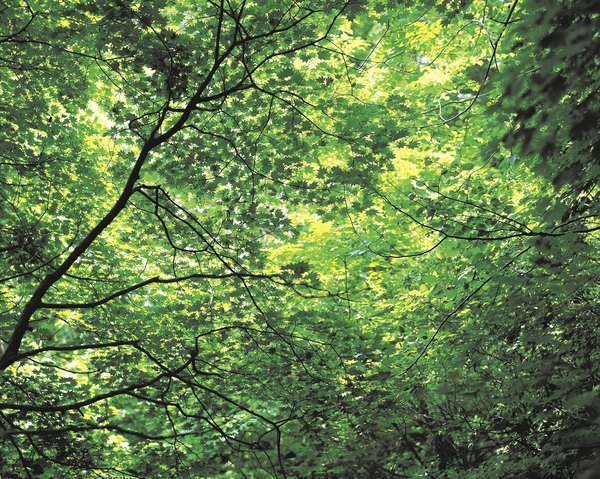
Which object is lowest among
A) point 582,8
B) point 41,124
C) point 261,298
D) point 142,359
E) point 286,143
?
point 582,8

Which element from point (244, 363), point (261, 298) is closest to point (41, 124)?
point (261, 298)

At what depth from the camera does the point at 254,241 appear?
4.88 meters

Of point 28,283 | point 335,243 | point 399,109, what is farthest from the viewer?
point 335,243

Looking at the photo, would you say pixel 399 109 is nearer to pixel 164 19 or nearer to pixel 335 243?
pixel 164 19

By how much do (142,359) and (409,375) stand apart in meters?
3.45

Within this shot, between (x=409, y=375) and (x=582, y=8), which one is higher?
(x=409, y=375)

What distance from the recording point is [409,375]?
646 cm

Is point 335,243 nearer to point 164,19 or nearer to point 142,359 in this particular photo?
point 142,359

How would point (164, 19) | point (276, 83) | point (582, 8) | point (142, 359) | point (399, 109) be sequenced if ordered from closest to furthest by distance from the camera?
point (582, 8)
point (164, 19)
point (276, 83)
point (399, 109)
point (142, 359)

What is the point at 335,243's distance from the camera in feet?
26.4

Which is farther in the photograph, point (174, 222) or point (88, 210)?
point (88, 210)

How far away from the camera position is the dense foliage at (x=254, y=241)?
3910 mm

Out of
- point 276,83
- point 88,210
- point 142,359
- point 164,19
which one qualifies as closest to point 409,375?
point 142,359

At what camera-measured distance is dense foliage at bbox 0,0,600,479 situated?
3.91 metres
